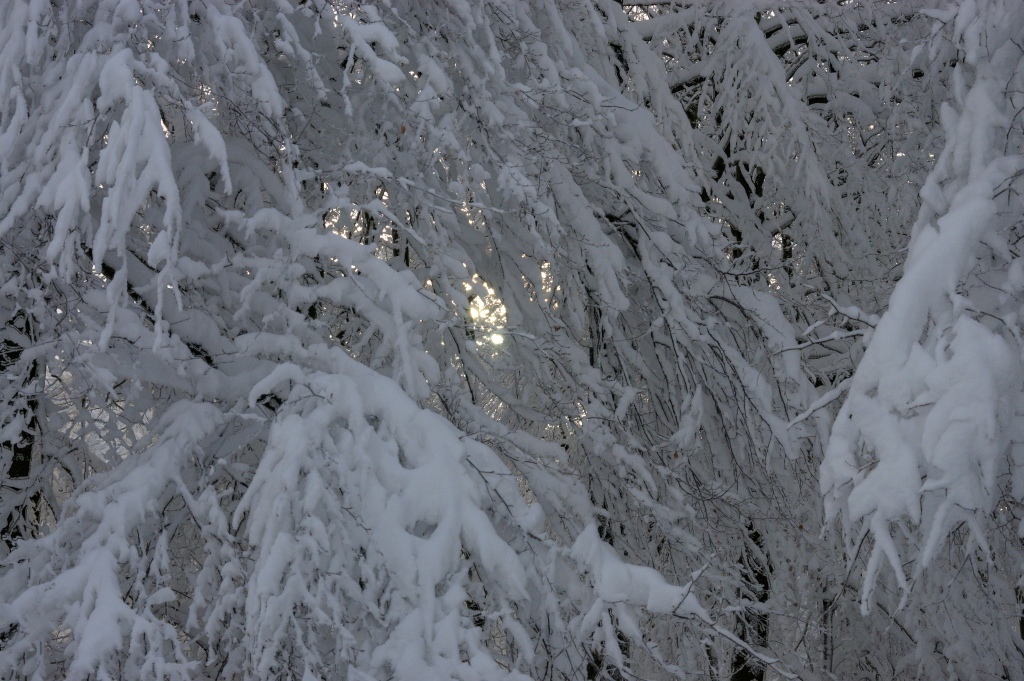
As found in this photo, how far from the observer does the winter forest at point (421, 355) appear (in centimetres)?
242

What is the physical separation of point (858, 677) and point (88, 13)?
25.9ft

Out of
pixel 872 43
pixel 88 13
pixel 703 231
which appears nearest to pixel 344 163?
pixel 88 13

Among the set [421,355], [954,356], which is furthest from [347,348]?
[954,356]

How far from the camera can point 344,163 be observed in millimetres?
3365

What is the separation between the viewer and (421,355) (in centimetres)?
295

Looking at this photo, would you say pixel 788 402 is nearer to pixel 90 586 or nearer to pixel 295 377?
pixel 295 377

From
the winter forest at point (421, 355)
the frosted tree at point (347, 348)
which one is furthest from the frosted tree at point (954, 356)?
the frosted tree at point (347, 348)

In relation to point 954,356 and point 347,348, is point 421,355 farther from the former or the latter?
point 954,356

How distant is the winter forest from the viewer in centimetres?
242

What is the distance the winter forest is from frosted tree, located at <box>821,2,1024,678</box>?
0.04 feet

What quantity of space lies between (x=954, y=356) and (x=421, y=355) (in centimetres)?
172

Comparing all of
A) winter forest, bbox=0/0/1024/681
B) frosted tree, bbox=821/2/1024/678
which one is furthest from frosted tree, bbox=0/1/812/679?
frosted tree, bbox=821/2/1024/678

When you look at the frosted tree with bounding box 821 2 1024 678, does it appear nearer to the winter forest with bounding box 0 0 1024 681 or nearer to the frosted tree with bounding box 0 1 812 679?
the winter forest with bounding box 0 0 1024 681

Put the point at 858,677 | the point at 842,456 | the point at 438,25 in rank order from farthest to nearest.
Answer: the point at 858,677 → the point at 438,25 → the point at 842,456
